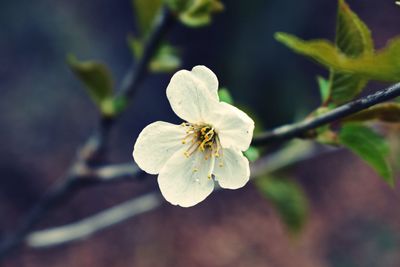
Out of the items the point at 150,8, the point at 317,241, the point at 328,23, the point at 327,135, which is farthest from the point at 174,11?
the point at 328,23

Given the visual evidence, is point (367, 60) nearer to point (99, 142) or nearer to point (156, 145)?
point (156, 145)

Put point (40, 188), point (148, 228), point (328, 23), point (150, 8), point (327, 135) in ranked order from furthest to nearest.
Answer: point (328, 23)
point (148, 228)
point (40, 188)
point (150, 8)
point (327, 135)

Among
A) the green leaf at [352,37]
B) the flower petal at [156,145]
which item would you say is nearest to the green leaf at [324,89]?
the green leaf at [352,37]

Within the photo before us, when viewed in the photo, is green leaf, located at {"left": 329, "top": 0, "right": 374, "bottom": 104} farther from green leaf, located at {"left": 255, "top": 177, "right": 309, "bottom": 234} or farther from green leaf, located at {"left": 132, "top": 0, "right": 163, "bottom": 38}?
green leaf, located at {"left": 255, "top": 177, "right": 309, "bottom": 234}

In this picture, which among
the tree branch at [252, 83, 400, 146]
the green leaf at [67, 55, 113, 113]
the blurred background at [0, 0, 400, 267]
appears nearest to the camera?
the tree branch at [252, 83, 400, 146]

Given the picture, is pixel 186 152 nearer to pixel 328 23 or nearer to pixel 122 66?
pixel 122 66

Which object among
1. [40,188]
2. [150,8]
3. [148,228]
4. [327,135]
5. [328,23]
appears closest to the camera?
[327,135]

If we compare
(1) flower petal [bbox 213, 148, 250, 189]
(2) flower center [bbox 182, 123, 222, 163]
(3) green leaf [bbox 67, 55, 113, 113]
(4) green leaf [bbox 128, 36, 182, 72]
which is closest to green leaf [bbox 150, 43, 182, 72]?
(4) green leaf [bbox 128, 36, 182, 72]
